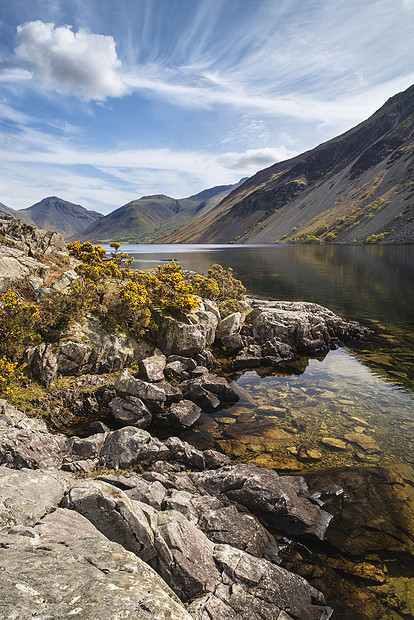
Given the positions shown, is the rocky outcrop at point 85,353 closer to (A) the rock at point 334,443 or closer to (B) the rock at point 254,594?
(A) the rock at point 334,443

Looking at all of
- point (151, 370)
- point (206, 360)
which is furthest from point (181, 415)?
point (206, 360)

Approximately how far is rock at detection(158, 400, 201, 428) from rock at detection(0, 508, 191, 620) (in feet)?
31.3

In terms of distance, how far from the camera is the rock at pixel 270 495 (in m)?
9.80

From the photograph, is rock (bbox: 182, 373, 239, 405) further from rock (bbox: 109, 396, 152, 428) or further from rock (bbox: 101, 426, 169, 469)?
rock (bbox: 101, 426, 169, 469)

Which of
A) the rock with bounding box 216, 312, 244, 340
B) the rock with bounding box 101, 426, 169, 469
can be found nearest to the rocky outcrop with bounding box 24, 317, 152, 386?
the rock with bounding box 101, 426, 169, 469

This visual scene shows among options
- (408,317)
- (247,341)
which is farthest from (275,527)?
(408,317)

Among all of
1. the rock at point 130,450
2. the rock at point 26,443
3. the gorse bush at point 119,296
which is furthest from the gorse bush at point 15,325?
the rock at point 130,450

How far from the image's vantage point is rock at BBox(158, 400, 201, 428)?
1569 cm

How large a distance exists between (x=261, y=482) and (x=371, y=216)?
19016 cm

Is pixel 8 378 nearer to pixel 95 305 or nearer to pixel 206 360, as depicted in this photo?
pixel 95 305

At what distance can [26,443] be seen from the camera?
11.5 meters

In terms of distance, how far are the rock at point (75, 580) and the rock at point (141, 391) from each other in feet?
32.3

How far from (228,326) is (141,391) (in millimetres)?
12422

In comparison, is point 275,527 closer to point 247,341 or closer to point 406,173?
point 247,341
